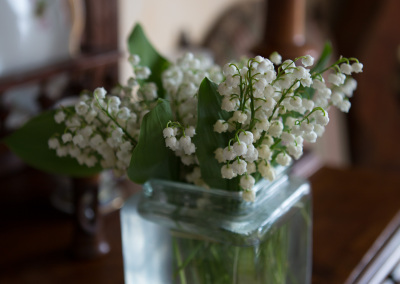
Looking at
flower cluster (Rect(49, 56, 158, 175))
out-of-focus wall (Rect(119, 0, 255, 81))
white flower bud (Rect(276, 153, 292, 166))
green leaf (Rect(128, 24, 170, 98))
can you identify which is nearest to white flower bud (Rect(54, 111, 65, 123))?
flower cluster (Rect(49, 56, 158, 175))

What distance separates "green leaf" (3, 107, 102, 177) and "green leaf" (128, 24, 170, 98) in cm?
11

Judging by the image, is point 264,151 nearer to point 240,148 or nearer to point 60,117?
point 240,148

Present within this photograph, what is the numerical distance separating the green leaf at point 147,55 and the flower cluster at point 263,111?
14 centimetres

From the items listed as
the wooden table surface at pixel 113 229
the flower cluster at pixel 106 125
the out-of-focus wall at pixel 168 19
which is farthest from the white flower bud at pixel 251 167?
the out-of-focus wall at pixel 168 19

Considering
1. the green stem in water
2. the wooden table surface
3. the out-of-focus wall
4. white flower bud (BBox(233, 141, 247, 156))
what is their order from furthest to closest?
the out-of-focus wall → the wooden table surface → the green stem in water → white flower bud (BBox(233, 141, 247, 156))

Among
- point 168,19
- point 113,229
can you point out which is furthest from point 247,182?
point 168,19

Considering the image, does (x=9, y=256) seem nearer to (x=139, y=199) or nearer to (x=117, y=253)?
(x=117, y=253)

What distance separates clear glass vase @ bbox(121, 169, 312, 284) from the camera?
0.53 meters

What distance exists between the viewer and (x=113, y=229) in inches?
31.8

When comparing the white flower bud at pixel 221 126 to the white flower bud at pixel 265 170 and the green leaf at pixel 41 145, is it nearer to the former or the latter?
the white flower bud at pixel 265 170

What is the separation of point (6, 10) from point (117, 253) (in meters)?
0.39

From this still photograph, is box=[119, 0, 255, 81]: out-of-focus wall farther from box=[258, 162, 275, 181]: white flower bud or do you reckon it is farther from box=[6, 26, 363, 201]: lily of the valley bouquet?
Result: box=[258, 162, 275, 181]: white flower bud

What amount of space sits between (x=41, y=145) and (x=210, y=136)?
0.21 m

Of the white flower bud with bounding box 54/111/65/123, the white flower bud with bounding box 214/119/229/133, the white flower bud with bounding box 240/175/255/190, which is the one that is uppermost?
the white flower bud with bounding box 214/119/229/133
